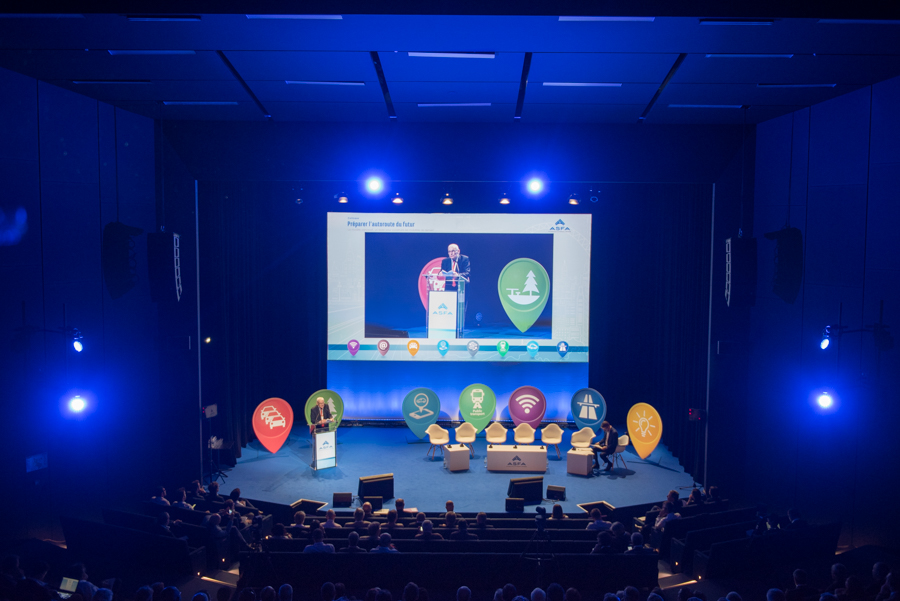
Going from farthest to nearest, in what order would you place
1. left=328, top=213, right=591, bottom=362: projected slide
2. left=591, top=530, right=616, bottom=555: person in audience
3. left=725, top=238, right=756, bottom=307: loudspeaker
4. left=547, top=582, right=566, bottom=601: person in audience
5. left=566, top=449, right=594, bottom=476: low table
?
left=328, top=213, right=591, bottom=362: projected slide < left=566, top=449, right=594, bottom=476: low table < left=725, top=238, right=756, bottom=307: loudspeaker < left=591, top=530, right=616, bottom=555: person in audience < left=547, top=582, right=566, bottom=601: person in audience

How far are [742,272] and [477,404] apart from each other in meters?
4.80

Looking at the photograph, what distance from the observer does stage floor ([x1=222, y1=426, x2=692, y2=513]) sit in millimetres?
8047

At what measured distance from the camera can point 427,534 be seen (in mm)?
5727

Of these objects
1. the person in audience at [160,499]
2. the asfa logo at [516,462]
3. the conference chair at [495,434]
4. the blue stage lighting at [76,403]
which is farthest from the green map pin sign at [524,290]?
the blue stage lighting at [76,403]

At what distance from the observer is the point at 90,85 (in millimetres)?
6387

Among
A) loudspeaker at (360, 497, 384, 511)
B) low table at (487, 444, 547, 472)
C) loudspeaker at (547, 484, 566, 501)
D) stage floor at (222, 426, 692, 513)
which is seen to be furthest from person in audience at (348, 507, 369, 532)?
low table at (487, 444, 547, 472)

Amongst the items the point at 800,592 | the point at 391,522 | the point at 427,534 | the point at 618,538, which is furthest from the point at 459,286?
the point at 800,592

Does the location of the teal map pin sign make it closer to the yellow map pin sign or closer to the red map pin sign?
the red map pin sign

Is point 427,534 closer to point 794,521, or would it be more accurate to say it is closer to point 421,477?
point 421,477

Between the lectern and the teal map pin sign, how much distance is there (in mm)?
1303

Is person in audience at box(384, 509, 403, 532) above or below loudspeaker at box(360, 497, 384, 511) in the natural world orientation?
above

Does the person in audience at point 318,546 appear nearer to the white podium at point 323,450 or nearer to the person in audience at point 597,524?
the person in audience at point 597,524

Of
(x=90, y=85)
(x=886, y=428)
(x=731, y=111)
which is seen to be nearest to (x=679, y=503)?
(x=886, y=428)

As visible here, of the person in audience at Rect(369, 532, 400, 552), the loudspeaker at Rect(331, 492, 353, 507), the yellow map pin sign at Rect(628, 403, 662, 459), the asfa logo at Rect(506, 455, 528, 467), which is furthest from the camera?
the asfa logo at Rect(506, 455, 528, 467)
